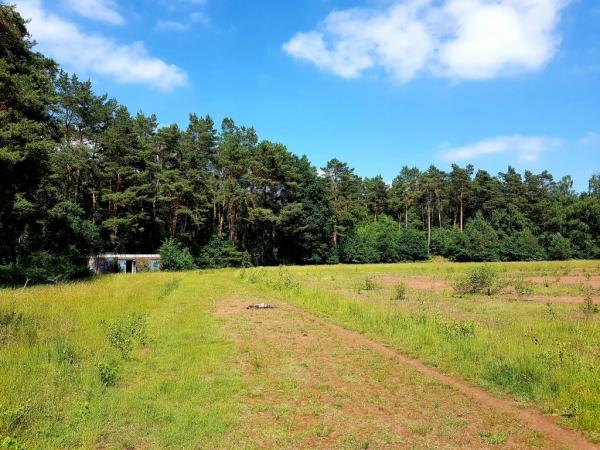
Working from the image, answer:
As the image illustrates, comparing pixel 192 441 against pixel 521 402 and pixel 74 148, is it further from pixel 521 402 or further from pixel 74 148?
pixel 74 148

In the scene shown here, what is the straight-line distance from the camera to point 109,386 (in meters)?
7.58

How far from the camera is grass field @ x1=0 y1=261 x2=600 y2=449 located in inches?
229

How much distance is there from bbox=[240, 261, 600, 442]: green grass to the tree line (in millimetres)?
21878

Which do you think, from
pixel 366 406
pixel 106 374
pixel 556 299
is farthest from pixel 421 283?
pixel 106 374

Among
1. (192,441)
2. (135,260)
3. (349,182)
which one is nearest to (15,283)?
(135,260)

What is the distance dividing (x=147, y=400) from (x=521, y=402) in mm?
6038

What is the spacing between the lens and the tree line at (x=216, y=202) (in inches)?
1334

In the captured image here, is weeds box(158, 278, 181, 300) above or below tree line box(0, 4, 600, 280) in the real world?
below

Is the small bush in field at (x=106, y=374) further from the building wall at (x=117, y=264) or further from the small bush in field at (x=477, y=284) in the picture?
the building wall at (x=117, y=264)

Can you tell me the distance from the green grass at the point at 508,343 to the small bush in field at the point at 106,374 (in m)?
6.41

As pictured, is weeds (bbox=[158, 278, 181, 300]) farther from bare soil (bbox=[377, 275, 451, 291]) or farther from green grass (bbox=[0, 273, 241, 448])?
bare soil (bbox=[377, 275, 451, 291])

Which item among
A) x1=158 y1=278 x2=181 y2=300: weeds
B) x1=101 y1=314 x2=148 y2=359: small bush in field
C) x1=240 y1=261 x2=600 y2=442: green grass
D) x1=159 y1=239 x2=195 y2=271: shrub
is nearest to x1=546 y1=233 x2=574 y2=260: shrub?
x1=159 y1=239 x2=195 y2=271: shrub

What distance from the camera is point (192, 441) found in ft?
18.0

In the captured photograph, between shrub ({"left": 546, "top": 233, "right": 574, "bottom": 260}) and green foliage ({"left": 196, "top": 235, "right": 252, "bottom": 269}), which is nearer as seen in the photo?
green foliage ({"left": 196, "top": 235, "right": 252, "bottom": 269})
